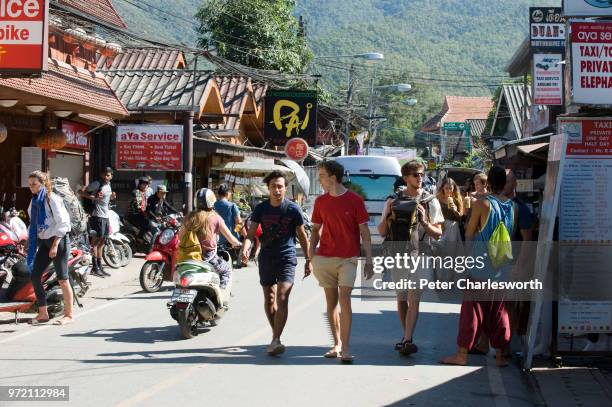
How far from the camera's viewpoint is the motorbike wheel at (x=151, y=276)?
1426 cm

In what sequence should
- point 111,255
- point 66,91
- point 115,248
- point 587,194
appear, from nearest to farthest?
point 587,194
point 66,91
point 111,255
point 115,248

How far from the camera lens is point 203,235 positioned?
33.9 feet

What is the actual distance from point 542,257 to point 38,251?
241 inches

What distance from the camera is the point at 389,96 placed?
3777 inches

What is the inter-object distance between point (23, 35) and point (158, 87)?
13.7 m

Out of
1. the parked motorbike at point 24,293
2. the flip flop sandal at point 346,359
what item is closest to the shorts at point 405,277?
the flip flop sandal at point 346,359

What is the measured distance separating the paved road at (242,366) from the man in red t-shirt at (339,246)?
0.46 metres

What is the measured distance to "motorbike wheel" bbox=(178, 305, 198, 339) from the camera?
973 cm

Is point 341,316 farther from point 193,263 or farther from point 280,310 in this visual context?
point 193,263

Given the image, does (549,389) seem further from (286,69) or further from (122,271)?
(286,69)

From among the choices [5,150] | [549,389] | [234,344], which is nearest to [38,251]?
[234,344]

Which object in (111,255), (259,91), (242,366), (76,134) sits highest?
(259,91)

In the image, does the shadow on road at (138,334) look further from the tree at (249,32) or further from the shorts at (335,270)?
the tree at (249,32)

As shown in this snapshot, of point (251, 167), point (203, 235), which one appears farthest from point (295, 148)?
point (203, 235)
